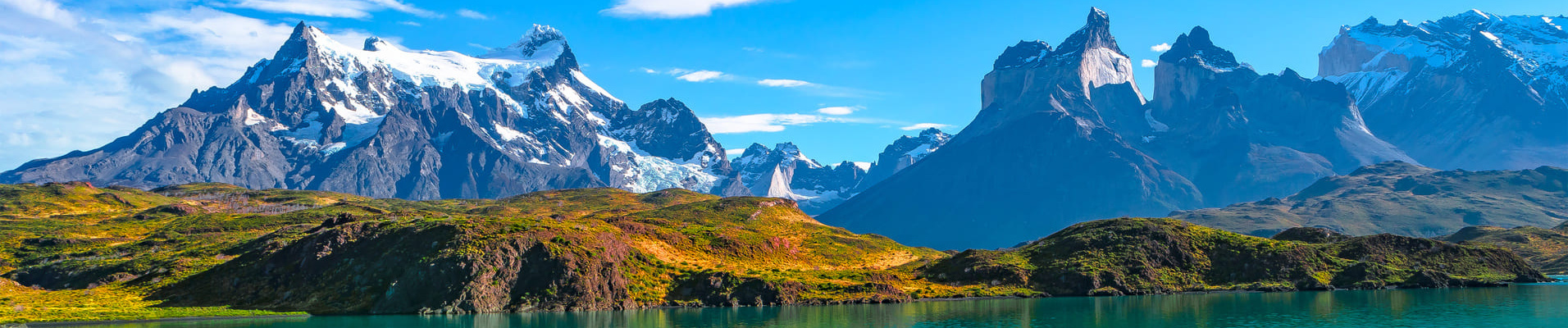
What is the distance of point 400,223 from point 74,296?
53.7m

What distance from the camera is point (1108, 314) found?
5955 inches

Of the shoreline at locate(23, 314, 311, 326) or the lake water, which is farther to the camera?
the shoreline at locate(23, 314, 311, 326)

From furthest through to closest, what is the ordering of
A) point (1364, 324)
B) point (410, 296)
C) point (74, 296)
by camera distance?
point (74, 296), point (410, 296), point (1364, 324)

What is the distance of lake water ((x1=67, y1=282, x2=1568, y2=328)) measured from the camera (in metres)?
136

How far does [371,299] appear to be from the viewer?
16938 centimetres

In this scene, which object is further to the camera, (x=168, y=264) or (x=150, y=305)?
(x=168, y=264)

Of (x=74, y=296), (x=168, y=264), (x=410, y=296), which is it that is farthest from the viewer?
(x=168, y=264)

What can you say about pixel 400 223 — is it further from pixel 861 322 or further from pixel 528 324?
pixel 861 322

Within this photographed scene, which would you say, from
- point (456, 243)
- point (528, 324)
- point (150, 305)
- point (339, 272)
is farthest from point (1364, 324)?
point (150, 305)

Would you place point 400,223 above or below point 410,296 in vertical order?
above

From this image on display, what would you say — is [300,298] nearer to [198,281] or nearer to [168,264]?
[198,281]

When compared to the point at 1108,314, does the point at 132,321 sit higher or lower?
lower

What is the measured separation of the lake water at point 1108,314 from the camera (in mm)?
136250

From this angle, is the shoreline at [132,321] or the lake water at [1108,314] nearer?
the lake water at [1108,314]
